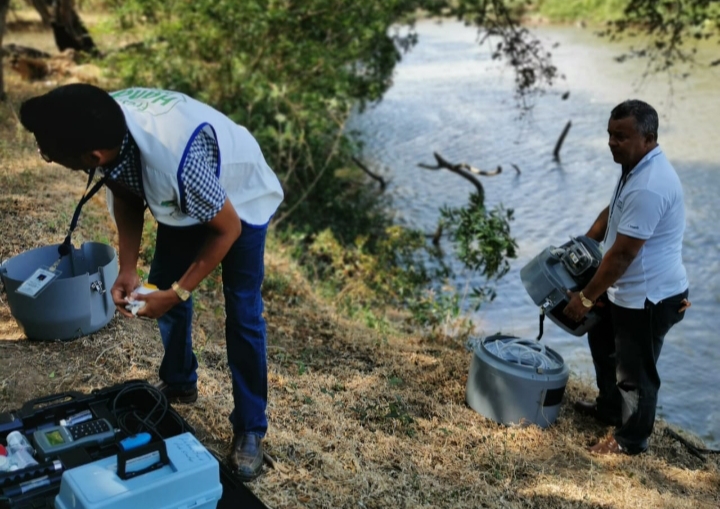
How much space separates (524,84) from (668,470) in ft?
20.1

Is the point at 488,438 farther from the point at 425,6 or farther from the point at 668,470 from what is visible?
the point at 425,6

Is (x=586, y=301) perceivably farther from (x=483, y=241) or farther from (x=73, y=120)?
(x=73, y=120)

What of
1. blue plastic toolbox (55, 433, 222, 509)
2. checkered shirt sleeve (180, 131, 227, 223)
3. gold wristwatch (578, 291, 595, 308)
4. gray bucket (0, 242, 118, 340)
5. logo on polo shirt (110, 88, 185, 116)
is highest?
logo on polo shirt (110, 88, 185, 116)

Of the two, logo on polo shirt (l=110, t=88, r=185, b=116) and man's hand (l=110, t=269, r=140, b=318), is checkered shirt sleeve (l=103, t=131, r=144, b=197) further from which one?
man's hand (l=110, t=269, r=140, b=318)

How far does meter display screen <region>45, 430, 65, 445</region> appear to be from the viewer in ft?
7.46

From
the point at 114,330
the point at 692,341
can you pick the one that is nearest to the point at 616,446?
the point at 114,330

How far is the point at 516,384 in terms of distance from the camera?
3693 millimetres

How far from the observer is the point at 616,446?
143 inches

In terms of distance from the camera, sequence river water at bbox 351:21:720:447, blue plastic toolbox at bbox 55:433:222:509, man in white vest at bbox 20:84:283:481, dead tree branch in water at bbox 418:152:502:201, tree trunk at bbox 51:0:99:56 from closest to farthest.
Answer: blue plastic toolbox at bbox 55:433:222:509 < man in white vest at bbox 20:84:283:481 < river water at bbox 351:21:720:447 < dead tree branch in water at bbox 418:152:502:201 < tree trunk at bbox 51:0:99:56

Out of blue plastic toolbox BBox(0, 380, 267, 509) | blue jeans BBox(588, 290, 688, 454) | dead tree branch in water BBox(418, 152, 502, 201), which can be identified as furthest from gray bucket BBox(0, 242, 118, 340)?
dead tree branch in water BBox(418, 152, 502, 201)

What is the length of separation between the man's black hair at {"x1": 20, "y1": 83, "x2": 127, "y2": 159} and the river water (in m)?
4.49

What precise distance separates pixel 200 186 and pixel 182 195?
0.06 meters

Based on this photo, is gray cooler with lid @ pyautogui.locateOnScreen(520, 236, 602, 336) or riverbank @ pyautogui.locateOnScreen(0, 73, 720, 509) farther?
gray cooler with lid @ pyautogui.locateOnScreen(520, 236, 602, 336)

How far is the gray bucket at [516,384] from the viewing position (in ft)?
12.1
